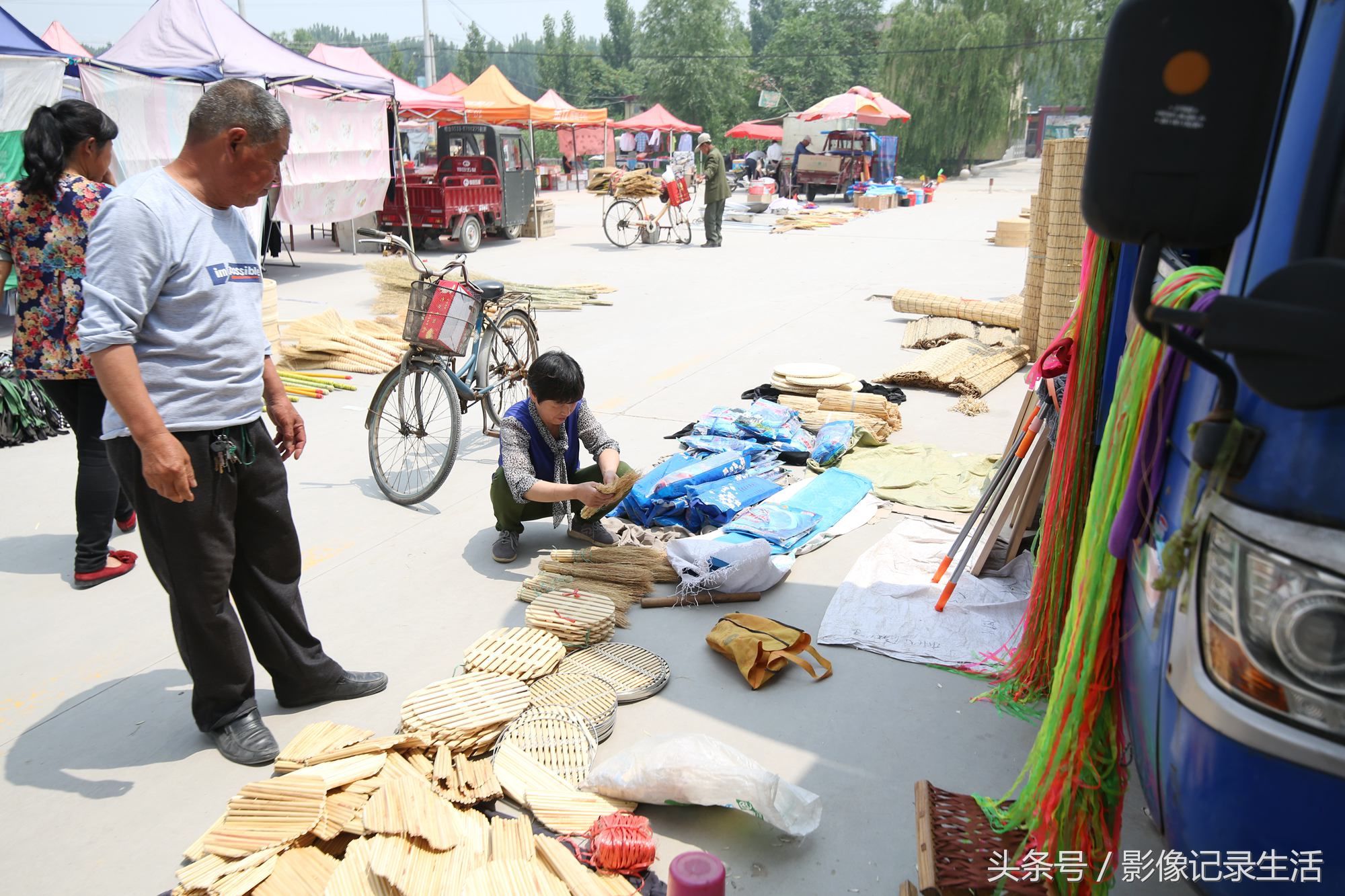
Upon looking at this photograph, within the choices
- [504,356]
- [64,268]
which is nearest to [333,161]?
[504,356]

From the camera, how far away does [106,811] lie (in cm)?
273

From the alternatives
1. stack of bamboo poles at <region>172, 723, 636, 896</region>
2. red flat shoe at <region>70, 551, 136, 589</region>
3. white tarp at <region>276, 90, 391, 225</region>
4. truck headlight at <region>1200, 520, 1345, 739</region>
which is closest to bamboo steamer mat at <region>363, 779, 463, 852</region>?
stack of bamboo poles at <region>172, 723, 636, 896</region>

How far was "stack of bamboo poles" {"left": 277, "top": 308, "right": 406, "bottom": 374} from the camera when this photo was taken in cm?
796

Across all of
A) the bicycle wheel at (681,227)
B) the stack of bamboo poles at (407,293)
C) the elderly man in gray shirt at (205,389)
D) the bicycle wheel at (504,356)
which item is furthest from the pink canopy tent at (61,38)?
the elderly man in gray shirt at (205,389)

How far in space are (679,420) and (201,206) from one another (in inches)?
167

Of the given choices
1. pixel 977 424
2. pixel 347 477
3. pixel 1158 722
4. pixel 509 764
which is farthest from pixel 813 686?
pixel 977 424

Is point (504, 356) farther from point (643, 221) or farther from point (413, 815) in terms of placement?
point (643, 221)

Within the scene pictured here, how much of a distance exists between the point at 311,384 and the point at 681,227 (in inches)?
537

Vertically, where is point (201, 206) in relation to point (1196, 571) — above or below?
above

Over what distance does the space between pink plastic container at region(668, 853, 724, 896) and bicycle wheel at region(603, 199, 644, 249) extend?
14.9 metres

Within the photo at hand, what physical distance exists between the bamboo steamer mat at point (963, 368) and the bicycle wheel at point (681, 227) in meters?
9.72

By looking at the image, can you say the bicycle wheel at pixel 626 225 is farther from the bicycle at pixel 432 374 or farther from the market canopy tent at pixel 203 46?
the bicycle at pixel 432 374

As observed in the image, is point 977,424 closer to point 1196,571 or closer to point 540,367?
point 540,367

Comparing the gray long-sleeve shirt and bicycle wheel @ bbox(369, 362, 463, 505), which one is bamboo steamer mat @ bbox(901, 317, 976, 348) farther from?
the gray long-sleeve shirt
